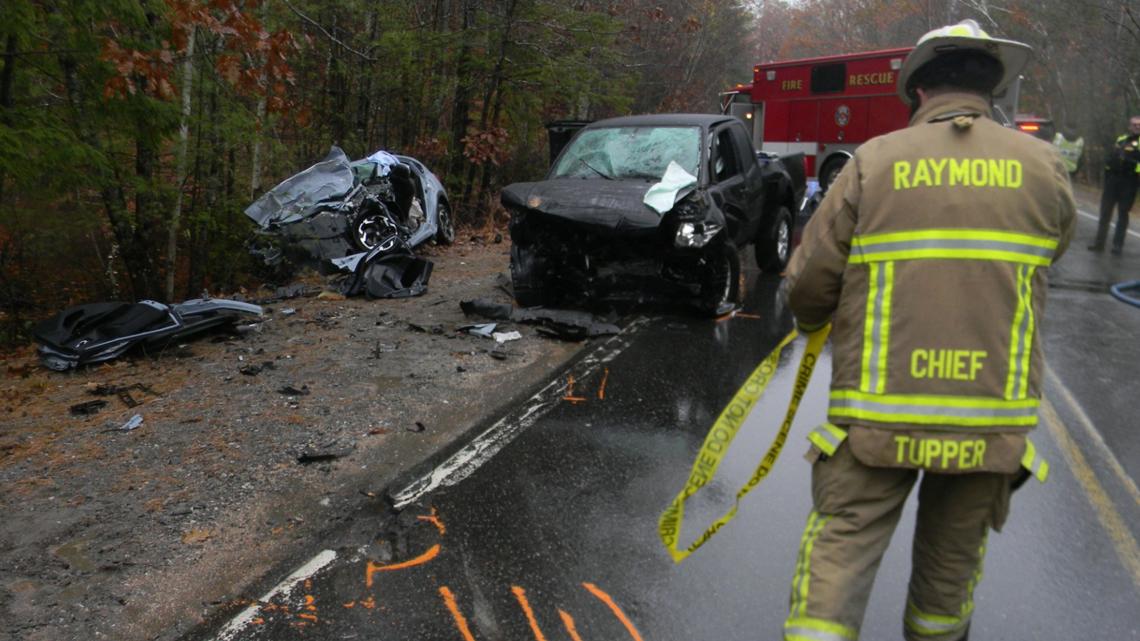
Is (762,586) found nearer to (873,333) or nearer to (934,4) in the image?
(873,333)

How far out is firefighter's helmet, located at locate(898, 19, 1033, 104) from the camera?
2383 millimetres

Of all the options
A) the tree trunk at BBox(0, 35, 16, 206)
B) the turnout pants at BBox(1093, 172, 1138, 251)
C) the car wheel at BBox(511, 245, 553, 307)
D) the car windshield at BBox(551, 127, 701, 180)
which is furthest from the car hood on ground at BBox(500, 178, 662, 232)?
the turnout pants at BBox(1093, 172, 1138, 251)

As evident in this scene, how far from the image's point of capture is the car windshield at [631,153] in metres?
8.69

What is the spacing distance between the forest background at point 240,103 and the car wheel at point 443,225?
6.22 ft

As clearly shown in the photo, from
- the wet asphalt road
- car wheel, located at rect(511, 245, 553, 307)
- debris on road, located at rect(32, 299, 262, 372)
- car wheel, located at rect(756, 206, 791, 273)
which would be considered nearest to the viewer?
the wet asphalt road

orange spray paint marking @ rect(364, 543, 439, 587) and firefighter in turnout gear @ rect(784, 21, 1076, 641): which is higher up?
firefighter in turnout gear @ rect(784, 21, 1076, 641)

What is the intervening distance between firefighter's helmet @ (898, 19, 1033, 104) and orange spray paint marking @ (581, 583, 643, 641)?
2058mm

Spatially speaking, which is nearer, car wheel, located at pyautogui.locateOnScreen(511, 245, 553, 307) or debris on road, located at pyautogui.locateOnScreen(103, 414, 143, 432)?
debris on road, located at pyautogui.locateOnScreen(103, 414, 143, 432)

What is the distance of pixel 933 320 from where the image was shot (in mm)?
2209

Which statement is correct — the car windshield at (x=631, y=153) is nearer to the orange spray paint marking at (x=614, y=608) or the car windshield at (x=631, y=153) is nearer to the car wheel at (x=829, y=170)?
the orange spray paint marking at (x=614, y=608)

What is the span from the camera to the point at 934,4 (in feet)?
140

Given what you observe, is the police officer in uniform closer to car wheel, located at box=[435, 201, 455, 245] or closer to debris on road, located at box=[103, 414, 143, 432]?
car wheel, located at box=[435, 201, 455, 245]

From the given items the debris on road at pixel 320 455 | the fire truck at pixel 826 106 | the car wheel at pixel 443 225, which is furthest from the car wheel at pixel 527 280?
the fire truck at pixel 826 106

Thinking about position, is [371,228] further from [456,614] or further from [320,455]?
[456,614]
